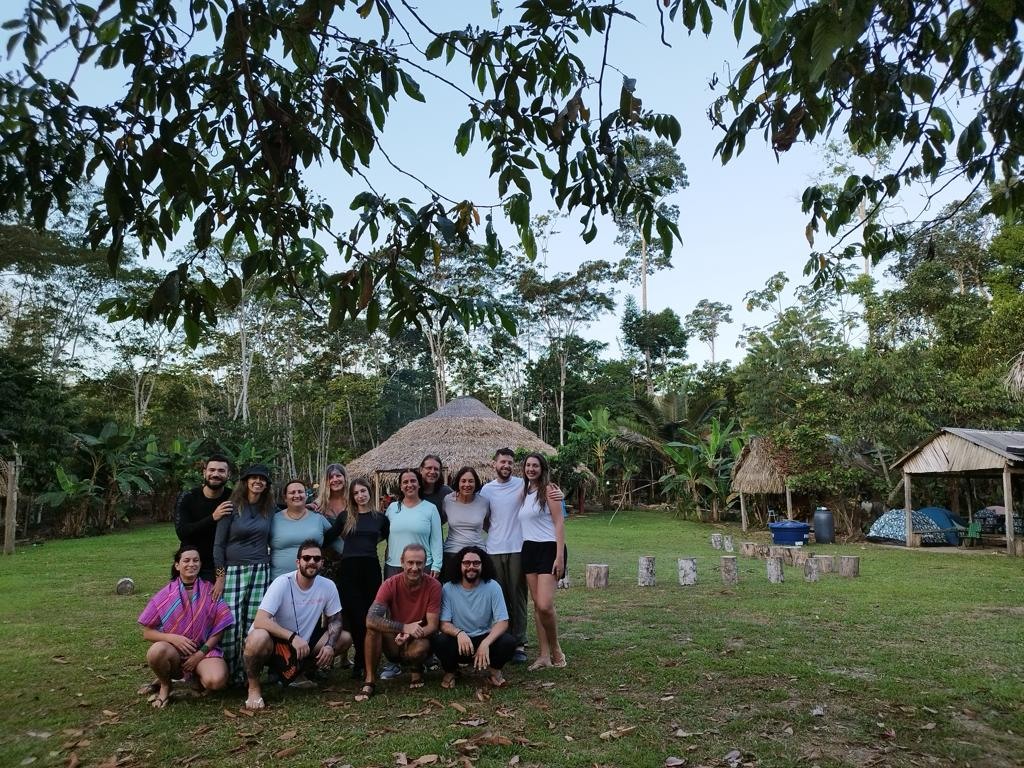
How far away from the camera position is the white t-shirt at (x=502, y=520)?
5430 mm

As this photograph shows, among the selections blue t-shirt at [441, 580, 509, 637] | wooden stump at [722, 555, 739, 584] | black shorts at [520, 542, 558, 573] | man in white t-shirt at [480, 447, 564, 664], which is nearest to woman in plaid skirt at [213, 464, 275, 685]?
blue t-shirt at [441, 580, 509, 637]

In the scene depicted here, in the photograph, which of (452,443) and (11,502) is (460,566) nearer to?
(11,502)

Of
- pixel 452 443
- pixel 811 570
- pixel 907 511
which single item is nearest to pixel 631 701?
pixel 811 570

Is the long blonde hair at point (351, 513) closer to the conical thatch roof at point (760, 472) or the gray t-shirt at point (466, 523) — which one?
the gray t-shirt at point (466, 523)

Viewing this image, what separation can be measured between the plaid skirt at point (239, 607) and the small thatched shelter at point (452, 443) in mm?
18078

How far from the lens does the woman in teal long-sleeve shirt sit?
16.9 ft

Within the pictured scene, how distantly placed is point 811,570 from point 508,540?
20.4 ft

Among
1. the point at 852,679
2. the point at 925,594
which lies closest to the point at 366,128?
the point at 852,679

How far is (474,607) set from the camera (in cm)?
496

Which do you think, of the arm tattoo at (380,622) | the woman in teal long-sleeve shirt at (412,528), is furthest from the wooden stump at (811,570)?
the arm tattoo at (380,622)

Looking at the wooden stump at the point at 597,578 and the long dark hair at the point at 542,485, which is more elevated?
the long dark hair at the point at 542,485

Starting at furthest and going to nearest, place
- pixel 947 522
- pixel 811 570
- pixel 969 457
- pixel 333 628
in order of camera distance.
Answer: pixel 947 522 < pixel 969 457 < pixel 811 570 < pixel 333 628

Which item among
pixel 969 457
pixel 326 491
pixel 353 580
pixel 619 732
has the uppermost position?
pixel 969 457

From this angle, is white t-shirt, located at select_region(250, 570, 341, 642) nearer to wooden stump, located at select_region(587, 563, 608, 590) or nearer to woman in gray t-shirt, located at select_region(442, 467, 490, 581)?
woman in gray t-shirt, located at select_region(442, 467, 490, 581)
